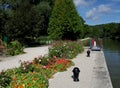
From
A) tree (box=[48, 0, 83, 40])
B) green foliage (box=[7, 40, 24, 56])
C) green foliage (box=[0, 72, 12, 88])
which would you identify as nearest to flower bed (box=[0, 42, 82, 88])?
green foliage (box=[0, 72, 12, 88])

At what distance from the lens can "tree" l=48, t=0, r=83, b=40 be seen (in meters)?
32.3

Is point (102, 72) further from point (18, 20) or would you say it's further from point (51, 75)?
point (18, 20)

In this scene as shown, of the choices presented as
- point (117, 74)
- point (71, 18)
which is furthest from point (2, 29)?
point (117, 74)

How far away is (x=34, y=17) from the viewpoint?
29.7 metres

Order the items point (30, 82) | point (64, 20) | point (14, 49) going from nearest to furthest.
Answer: point (30, 82)
point (14, 49)
point (64, 20)

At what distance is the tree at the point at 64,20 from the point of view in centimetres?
3231

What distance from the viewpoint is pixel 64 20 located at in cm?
3244

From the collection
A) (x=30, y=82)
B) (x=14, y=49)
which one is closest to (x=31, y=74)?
(x=30, y=82)

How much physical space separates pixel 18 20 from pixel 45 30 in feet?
35.8

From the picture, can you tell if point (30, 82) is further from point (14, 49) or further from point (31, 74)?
point (14, 49)

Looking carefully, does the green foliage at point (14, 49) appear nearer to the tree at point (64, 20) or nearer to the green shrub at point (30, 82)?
the tree at point (64, 20)

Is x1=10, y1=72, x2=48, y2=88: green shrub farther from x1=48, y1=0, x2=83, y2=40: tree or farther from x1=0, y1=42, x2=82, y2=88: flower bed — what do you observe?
x1=48, y1=0, x2=83, y2=40: tree

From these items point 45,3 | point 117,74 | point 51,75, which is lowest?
point 117,74

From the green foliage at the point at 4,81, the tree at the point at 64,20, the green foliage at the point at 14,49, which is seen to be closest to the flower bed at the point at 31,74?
the green foliage at the point at 4,81
